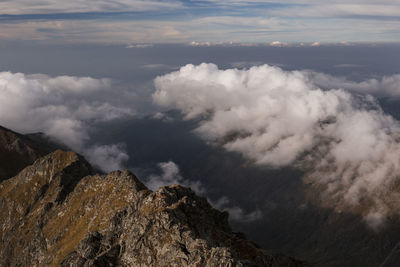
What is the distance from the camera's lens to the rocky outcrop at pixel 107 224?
78375 mm

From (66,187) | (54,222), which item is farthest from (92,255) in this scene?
(66,187)

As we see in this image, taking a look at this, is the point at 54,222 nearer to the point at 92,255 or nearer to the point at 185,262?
the point at 92,255

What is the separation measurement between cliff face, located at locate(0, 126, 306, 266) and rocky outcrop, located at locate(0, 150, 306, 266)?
0.24 m

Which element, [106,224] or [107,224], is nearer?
[107,224]

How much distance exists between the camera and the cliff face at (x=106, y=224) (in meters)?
78.4

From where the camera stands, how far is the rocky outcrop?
3086 inches

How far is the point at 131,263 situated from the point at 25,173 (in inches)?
5178

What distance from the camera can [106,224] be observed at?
109062mm

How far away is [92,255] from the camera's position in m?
91.9

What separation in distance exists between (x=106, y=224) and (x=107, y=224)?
1733mm

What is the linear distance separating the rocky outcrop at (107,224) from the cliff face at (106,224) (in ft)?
0.78

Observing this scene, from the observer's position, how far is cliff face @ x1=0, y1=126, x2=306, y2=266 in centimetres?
7838

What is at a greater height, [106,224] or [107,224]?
[107,224]

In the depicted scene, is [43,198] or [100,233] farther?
[43,198]
